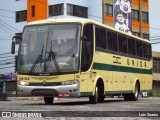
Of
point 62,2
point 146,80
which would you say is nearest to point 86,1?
point 62,2

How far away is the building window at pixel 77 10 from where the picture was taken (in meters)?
62.1

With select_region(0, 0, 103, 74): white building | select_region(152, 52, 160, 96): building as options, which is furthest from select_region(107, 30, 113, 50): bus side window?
select_region(152, 52, 160, 96): building

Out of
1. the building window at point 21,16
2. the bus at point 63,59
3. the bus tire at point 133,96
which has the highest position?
the building window at point 21,16

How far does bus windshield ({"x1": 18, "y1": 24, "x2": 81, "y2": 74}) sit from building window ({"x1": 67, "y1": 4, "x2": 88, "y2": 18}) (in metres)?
42.4

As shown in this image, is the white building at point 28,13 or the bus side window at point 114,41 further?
the white building at point 28,13

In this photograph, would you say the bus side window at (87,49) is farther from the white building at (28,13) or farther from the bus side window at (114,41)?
the white building at (28,13)

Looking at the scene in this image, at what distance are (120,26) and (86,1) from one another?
19.8ft

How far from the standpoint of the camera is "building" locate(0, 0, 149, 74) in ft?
206

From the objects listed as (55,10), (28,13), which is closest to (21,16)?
(28,13)

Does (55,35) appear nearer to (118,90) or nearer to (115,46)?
(115,46)

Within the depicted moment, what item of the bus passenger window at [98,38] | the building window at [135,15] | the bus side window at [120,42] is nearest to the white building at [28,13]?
the building window at [135,15]

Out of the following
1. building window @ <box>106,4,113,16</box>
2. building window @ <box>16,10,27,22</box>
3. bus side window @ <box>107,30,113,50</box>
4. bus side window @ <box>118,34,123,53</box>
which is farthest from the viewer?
building window @ <box>16,10,27,22</box>

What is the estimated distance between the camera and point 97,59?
20.8 metres

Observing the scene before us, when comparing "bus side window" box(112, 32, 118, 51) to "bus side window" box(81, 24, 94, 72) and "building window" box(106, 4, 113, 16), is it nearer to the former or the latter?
"bus side window" box(81, 24, 94, 72)
